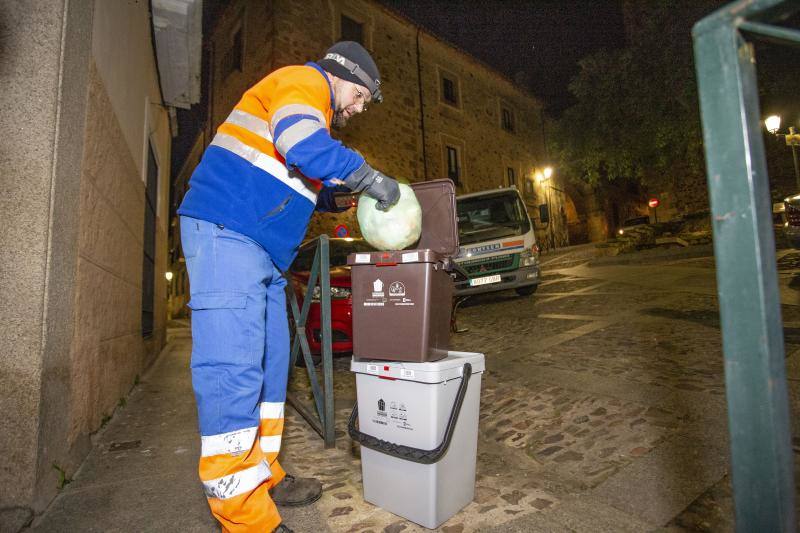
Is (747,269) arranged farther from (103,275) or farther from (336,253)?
(336,253)

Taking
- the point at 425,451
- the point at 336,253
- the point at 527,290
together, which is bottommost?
the point at 425,451

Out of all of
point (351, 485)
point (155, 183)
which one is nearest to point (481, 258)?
point (155, 183)

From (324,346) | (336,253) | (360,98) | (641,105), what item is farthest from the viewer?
(641,105)

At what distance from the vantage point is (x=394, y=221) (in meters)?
1.92

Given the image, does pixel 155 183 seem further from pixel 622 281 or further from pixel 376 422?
pixel 622 281

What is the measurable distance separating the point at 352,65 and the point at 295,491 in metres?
1.96

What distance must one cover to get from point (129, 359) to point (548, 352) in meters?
3.94

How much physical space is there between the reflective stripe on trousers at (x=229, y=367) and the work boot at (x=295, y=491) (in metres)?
0.28

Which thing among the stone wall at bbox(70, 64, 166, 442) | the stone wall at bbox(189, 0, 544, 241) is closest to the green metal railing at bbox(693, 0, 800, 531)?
the stone wall at bbox(70, 64, 166, 442)

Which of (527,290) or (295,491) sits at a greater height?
(527,290)

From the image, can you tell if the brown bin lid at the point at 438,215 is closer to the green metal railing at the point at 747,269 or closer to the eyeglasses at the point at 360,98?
the eyeglasses at the point at 360,98

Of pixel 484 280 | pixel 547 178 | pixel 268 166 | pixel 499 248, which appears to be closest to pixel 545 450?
pixel 268 166

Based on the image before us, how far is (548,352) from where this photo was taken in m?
4.20

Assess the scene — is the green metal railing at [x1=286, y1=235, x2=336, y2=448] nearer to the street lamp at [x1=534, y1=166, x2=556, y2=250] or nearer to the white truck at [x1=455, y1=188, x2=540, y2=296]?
the white truck at [x1=455, y1=188, x2=540, y2=296]
